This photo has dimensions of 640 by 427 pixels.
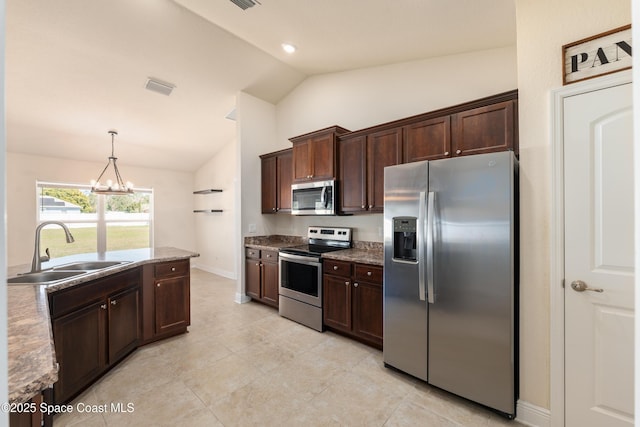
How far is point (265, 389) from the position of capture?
6.93 feet


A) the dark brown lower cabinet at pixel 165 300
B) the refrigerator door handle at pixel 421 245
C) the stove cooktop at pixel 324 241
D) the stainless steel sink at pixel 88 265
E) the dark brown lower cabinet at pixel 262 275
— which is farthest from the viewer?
the dark brown lower cabinet at pixel 262 275

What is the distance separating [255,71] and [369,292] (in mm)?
3443

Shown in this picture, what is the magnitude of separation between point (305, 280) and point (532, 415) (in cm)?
230

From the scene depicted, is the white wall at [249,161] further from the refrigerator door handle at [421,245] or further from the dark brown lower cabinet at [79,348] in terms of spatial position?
the refrigerator door handle at [421,245]

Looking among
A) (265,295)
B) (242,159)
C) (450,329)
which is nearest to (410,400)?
(450,329)

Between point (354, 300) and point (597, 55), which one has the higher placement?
point (597, 55)

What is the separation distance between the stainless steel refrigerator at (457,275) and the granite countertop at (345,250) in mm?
508

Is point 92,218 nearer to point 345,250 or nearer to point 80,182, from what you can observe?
point 80,182

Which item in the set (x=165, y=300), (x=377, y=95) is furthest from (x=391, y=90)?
(x=165, y=300)

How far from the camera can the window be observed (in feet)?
16.4

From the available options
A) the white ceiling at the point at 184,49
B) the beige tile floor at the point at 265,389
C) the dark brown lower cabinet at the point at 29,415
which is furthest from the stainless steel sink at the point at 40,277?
the white ceiling at the point at 184,49

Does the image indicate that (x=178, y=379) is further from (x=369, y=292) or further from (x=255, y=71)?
(x=255, y=71)

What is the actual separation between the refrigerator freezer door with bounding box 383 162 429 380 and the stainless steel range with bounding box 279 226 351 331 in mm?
1035

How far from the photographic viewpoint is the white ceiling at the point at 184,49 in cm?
242
